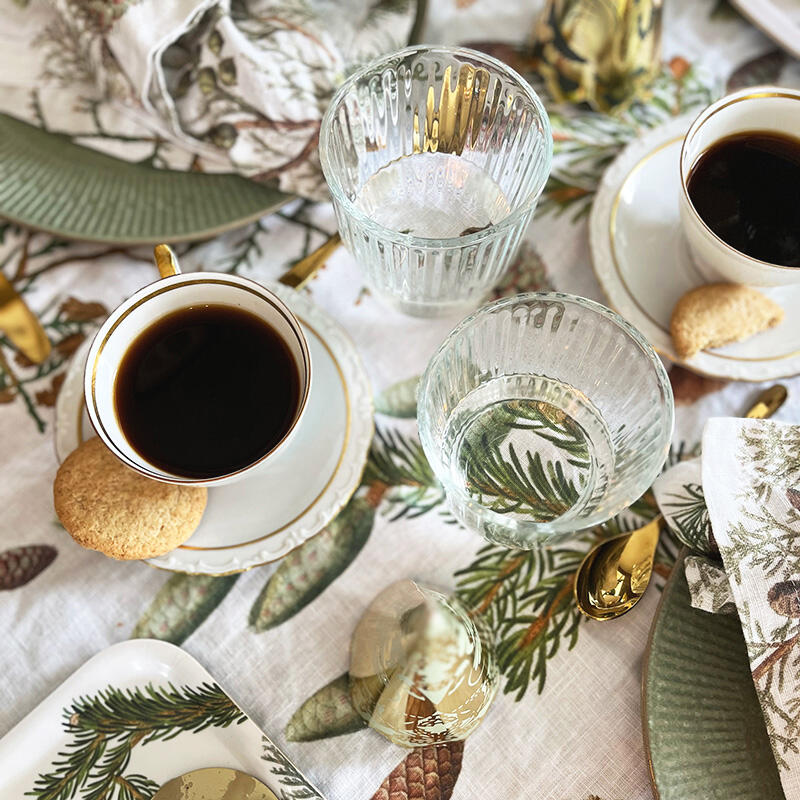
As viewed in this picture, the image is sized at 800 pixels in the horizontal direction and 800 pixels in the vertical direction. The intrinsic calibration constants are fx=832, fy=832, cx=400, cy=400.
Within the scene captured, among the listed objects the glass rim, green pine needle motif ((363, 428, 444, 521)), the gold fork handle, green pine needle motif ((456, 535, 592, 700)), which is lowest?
green pine needle motif ((456, 535, 592, 700))

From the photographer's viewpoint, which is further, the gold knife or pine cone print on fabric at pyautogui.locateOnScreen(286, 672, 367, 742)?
the gold knife

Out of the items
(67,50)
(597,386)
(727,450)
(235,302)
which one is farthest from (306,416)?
(67,50)

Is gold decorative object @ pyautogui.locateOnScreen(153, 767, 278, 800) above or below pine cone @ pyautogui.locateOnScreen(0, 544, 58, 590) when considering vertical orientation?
below

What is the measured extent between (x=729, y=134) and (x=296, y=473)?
49 centimetres

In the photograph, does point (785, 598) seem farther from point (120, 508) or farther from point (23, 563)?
point (23, 563)

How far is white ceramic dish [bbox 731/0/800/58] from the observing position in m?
0.88

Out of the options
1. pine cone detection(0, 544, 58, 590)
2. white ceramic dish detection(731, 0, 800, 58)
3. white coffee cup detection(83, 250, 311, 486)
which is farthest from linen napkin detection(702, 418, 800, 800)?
pine cone detection(0, 544, 58, 590)

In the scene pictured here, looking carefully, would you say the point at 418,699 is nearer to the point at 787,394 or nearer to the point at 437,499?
the point at 437,499

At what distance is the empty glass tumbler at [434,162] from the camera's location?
719 mm

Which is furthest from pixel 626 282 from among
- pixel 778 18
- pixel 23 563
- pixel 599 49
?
pixel 23 563

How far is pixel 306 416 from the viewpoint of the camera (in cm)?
74

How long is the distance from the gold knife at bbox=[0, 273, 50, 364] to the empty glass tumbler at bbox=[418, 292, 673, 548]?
394 millimetres

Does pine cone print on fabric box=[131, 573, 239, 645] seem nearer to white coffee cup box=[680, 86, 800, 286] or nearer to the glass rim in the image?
the glass rim

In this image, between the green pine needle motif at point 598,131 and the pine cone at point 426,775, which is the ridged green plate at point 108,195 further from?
the pine cone at point 426,775
